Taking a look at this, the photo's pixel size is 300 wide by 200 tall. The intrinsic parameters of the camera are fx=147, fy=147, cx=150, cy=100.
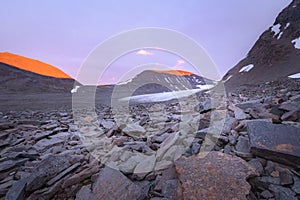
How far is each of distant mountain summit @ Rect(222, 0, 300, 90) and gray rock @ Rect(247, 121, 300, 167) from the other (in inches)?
834

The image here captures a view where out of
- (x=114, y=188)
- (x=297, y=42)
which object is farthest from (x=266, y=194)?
(x=297, y=42)

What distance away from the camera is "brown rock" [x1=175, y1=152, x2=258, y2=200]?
144cm

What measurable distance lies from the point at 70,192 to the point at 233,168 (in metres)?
1.96

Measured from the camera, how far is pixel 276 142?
1858 millimetres

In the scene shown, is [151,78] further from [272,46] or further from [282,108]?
[282,108]

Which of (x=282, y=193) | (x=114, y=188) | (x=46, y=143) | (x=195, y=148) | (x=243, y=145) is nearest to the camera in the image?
(x=282, y=193)

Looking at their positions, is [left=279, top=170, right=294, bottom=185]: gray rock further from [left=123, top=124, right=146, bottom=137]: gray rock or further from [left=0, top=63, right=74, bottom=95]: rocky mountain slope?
[left=0, top=63, right=74, bottom=95]: rocky mountain slope

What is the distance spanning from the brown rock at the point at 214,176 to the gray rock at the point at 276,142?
12.4 inches

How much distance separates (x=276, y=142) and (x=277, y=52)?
101 ft

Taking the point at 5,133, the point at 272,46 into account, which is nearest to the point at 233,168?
the point at 5,133

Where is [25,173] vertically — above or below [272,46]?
below

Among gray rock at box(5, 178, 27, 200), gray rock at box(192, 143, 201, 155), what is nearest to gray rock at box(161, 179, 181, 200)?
gray rock at box(192, 143, 201, 155)

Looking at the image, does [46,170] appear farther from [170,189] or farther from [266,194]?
[266,194]

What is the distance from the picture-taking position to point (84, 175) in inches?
79.4
